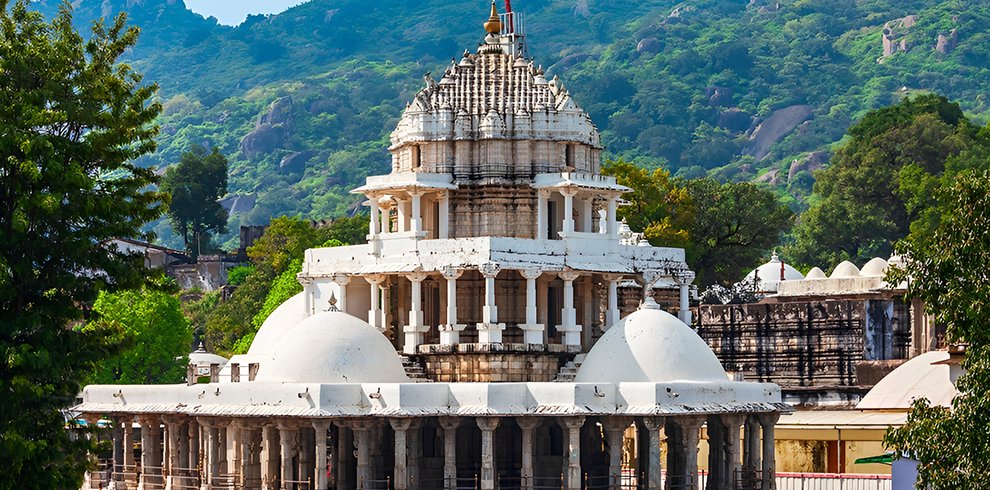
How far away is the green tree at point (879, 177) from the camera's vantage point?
402 feet

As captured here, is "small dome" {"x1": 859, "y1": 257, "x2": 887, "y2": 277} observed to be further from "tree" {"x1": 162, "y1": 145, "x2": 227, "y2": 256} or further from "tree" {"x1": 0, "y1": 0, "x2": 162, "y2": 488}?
"tree" {"x1": 162, "y1": 145, "x2": 227, "y2": 256}

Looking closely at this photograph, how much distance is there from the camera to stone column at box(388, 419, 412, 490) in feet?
197

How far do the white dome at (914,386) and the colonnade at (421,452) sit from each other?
9.86 feet

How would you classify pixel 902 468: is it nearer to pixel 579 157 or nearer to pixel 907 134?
pixel 579 157

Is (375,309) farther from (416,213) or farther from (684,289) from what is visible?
(684,289)

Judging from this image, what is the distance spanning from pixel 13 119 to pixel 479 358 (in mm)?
18750

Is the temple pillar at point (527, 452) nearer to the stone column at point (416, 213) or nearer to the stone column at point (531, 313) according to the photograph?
the stone column at point (531, 313)

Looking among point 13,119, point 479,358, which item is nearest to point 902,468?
point 479,358

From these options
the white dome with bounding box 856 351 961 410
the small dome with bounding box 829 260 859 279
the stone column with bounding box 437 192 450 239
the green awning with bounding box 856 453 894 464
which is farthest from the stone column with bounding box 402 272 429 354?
the small dome with bounding box 829 260 859 279

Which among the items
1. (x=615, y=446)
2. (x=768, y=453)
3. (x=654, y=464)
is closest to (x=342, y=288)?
(x=615, y=446)

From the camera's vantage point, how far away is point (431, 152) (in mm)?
67875

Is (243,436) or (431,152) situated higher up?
(431,152)

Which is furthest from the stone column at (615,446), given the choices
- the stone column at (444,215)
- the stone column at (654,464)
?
the stone column at (444,215)

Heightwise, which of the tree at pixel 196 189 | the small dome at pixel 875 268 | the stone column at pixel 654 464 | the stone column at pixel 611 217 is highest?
the tree at pixel 196 189
